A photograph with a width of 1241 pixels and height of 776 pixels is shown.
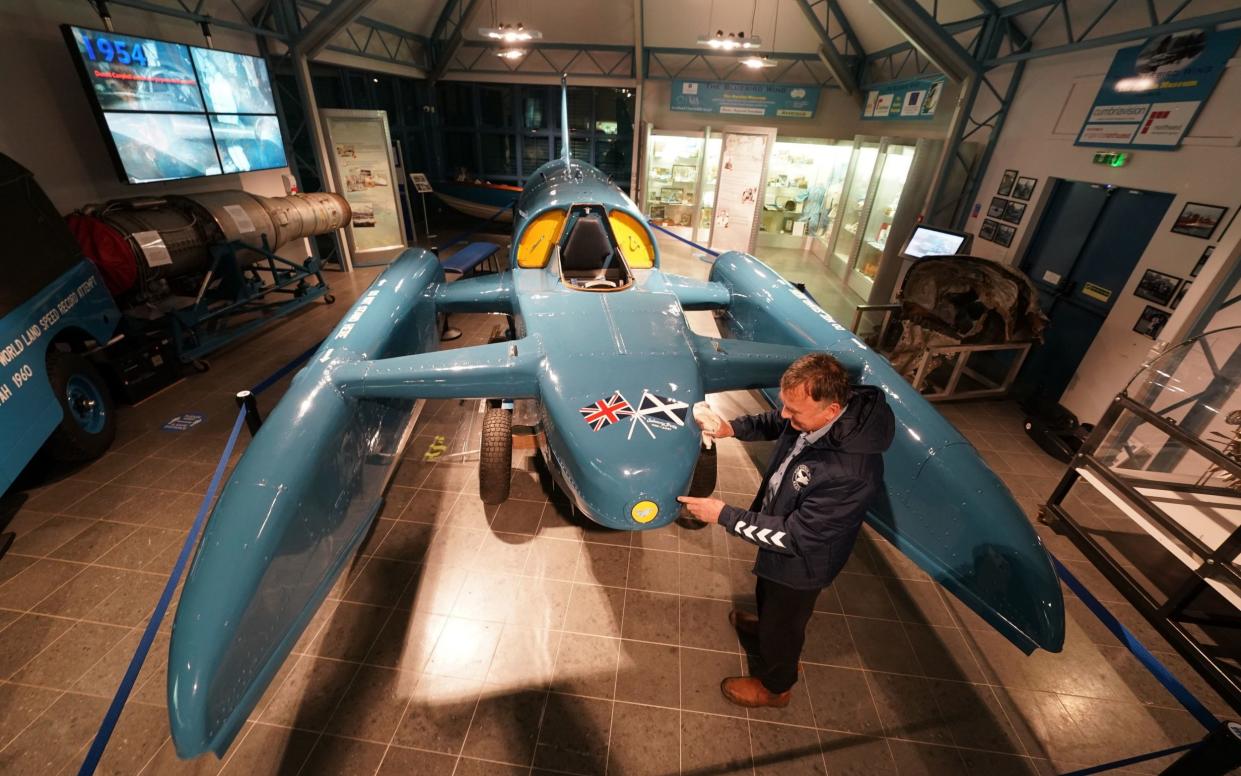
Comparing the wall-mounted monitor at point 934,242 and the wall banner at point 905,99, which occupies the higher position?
the wall banner at point 905,99

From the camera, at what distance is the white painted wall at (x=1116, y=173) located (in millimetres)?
3734

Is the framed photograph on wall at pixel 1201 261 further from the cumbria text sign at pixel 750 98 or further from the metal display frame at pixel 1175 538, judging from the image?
the cumbria text sign at pixel 750 98

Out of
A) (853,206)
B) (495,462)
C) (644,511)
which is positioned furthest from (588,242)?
(853,206)

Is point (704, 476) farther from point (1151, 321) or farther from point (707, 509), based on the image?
point (1151, 321)

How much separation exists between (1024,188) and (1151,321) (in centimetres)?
232

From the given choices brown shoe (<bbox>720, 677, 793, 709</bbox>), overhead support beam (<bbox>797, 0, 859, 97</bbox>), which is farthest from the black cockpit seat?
overhead support beam (<bbox>797, 0, 859, 97</bbox>)

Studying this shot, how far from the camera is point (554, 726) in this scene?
92.8 inches

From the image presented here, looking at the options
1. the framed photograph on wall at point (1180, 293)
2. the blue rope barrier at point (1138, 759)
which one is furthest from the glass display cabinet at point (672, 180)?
the blue rope barrier at point (1138, 759)

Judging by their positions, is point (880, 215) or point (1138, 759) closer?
point (1138, 759)

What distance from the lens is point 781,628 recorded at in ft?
7.32

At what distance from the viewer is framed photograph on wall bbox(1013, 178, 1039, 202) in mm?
5609

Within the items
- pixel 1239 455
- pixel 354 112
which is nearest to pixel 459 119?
pixel 354 112

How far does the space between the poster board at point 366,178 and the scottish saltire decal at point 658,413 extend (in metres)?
8.45

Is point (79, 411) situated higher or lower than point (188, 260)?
lower
